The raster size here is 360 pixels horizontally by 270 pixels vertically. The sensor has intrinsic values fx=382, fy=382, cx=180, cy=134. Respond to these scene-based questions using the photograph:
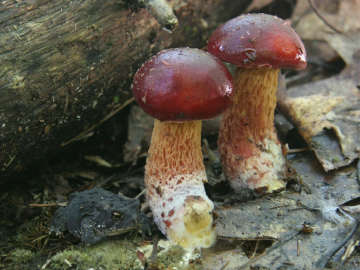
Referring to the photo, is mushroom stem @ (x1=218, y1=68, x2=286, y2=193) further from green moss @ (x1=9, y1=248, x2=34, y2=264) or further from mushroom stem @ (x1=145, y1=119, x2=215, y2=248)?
green moss @ (x1=9, y1=248, x2=34, y2=264)

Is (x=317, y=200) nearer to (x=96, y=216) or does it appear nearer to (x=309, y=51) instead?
(x=96, y=216)

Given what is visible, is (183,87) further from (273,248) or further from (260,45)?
(273,248)

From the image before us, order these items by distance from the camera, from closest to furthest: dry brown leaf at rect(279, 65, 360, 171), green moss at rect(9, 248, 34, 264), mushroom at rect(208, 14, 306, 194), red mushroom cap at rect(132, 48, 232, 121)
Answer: red mushroom cap at rect(132, 48, 232, 121)
green moss at rect(9, 248, 34, 264)
mushroom at rect(208, 14, 306, 194)
dry brown leaf at rect(279, 65, 360, 171)

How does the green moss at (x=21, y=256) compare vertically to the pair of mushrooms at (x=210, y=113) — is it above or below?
below

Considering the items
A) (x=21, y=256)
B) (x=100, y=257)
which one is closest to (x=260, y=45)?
(x=100, y=257)

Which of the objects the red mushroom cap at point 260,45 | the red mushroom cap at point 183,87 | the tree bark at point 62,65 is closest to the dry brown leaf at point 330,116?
the red mushroom cap at point 260,45

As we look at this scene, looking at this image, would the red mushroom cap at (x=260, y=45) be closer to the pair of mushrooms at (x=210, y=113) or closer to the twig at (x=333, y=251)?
the pair of mushrooms at (x=210, y=113)

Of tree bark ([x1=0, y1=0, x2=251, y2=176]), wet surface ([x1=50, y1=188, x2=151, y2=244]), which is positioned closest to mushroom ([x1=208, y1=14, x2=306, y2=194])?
tree bark ([x1=0, y1=0, x2=251, y2=176])
